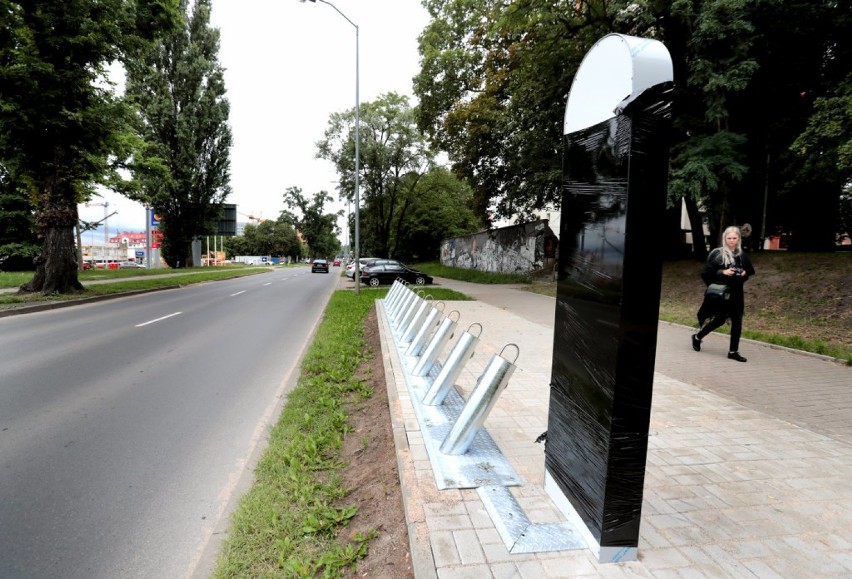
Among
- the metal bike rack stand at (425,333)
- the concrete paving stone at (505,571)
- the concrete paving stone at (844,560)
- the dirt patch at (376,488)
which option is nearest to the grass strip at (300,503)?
the dirt patch at (376,488)

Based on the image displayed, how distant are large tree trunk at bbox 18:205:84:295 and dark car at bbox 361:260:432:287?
11.3 metres

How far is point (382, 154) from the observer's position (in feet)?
122

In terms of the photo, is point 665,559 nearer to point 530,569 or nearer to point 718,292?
point 530,569

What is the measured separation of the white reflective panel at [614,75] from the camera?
6.19 feet

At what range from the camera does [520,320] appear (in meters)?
9.95

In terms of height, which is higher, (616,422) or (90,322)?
(616,422)

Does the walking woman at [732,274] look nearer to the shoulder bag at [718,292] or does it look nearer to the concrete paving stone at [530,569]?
the shoulder bag at [718,292]

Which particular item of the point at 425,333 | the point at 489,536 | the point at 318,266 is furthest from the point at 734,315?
the point at 318,266

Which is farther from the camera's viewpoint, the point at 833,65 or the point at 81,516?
the point at 833,65

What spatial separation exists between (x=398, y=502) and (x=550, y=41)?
49.0ft

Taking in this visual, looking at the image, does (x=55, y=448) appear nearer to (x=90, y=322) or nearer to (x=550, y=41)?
(x=90, y=322)

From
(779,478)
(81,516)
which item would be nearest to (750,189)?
(779,478)

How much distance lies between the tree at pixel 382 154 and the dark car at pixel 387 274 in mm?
16449

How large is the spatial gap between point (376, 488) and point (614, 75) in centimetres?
275
